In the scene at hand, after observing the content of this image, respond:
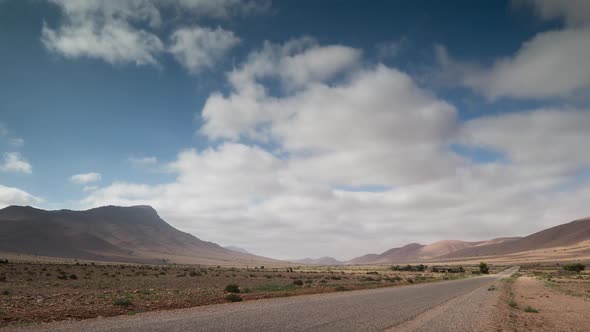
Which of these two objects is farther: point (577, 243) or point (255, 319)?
point (577, 243)

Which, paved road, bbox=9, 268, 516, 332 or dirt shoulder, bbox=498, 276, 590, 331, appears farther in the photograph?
dirt shoulder, bbox=498, 276, 590, 331

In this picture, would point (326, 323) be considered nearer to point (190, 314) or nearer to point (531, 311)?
point (190, 314)

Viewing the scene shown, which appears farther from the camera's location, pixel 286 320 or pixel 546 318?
pixel 546 318

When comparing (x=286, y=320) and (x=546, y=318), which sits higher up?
(x=286, y=320)

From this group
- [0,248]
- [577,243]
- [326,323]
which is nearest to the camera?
[326,323]

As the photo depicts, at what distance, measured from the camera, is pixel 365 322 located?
14047 mm

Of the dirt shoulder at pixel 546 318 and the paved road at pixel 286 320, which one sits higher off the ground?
the paved road at pixel 286 320

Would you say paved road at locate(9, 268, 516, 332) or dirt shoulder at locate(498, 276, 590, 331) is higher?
paved road at locate(9, 268, 516, 332)

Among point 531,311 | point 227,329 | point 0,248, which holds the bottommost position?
point 531,311

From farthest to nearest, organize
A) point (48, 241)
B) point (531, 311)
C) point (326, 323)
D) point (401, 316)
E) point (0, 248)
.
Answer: point (48, 241) → point (0, 248) → point (531, 311) → point (401, 316) → point (326, 323)

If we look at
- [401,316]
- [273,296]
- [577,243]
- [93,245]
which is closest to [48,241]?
[93,245]

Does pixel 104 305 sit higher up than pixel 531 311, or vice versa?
pixel 104 305

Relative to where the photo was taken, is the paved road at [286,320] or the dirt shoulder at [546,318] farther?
the dirt shoulder at [546,318]

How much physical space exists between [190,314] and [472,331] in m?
11.4
